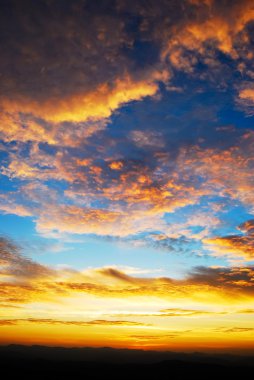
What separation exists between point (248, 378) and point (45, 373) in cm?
9193

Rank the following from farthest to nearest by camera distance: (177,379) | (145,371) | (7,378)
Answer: (145,371) < (177,379) < (7,378)

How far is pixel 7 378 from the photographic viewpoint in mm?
109938

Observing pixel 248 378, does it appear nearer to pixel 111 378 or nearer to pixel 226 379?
pixel 226 379

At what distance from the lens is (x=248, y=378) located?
12406 cm

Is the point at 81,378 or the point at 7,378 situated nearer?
the point at 7,378

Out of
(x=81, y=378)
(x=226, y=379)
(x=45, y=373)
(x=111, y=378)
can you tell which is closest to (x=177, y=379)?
(x=226, y=379)

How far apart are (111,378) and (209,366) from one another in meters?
62.3

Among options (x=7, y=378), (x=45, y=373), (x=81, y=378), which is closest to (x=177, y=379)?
(x=81, y=378)

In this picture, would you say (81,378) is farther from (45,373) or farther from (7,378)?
(7,378)

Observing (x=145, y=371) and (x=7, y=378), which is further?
(x=145, y=371)

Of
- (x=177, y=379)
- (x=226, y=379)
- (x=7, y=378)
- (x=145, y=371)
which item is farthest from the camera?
(x=145, y=371)

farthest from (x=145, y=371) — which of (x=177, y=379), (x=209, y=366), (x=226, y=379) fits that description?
(x=226, y=379)

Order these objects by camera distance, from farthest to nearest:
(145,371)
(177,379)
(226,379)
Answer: (145,371) < (177,379) < (226,379)

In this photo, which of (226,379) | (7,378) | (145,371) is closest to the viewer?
(7,378)
